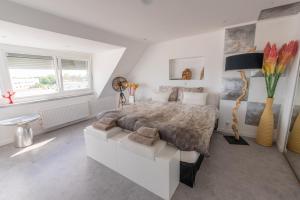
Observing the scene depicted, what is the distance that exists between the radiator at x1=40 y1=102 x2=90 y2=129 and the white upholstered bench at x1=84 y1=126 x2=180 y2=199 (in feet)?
6.27

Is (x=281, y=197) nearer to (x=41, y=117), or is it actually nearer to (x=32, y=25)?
(x=32, y=25)

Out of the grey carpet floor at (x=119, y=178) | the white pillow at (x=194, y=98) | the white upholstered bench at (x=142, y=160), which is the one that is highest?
the white pillow at (x=194, y=98)

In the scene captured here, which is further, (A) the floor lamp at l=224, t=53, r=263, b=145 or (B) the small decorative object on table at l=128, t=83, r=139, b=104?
(B) the small decorative object on table at l=128, t=83, r=139, b=104

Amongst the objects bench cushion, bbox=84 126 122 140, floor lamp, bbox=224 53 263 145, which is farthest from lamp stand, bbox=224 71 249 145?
bench cushion, bbox=84 126 122 140

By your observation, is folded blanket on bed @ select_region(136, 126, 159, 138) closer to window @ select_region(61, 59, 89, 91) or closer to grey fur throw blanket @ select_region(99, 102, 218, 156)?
grey fur throw blanket @ select_region(99, 102, 218, 156)

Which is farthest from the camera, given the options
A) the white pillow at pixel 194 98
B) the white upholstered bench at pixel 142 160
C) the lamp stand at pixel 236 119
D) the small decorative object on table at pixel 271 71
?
the white pillow at pixel 194 98

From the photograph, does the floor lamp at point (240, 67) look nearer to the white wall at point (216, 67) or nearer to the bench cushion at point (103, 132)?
the white wall at point (216, 67)

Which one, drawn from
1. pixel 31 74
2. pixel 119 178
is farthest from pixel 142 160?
pixel 31 74

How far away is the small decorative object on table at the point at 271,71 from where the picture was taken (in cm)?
209

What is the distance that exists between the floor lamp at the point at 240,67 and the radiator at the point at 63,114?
3.78m

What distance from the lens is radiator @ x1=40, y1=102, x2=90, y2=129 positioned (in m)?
3.14

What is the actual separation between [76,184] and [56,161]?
0.75 meters

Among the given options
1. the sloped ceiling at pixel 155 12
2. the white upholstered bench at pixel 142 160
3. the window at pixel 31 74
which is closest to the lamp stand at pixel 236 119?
the sloped ceiling at pixel 155 12

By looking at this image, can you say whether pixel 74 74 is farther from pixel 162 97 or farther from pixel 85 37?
pixel 162 97
